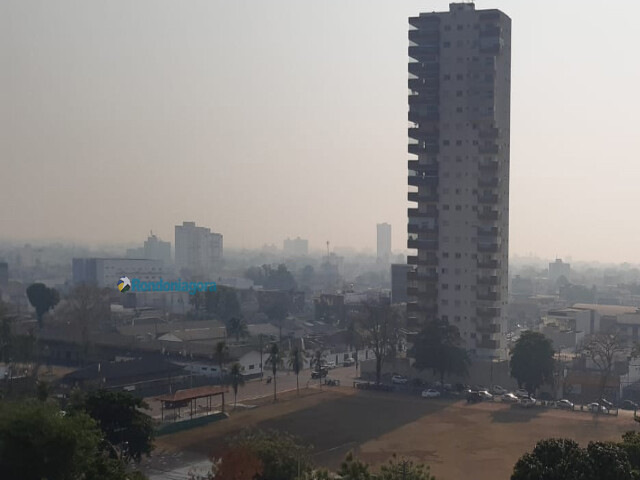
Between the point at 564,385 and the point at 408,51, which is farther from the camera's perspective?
the point at 408,51

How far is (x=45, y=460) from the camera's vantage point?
1461 cm

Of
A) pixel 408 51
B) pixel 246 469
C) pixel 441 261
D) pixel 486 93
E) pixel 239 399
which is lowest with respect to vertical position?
pixel 239 399

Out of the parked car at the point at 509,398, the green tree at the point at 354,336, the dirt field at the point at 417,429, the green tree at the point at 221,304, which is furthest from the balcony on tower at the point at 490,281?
the green tree at the point at 221,304

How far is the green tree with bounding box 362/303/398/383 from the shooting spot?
42.0 m

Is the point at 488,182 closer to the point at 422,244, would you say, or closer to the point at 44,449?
the point at 422,244

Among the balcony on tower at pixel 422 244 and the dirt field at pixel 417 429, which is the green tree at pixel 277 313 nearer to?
the balcony on tower at pixel 422 244

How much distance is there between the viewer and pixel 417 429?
3069 centimetres

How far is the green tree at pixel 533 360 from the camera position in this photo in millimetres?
37500

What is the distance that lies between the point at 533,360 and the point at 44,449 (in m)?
27.9

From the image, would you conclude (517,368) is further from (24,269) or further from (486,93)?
(24,269)

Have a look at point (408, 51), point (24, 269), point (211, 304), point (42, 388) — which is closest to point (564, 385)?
point (408, 51)

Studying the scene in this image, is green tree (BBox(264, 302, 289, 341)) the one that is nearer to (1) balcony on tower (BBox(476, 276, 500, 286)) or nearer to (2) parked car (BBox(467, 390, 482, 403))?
(1) balcony on tower (BBox(476, 276, 500, 286))

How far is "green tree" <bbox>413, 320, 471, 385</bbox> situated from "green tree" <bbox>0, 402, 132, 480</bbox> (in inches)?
1052

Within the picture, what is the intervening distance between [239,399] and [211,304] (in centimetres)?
3416
